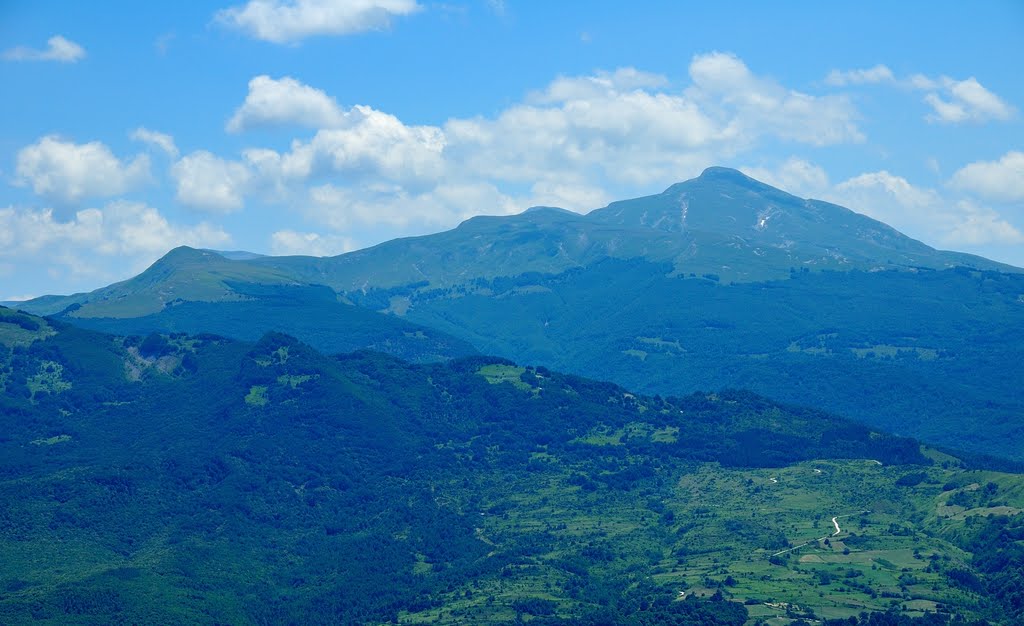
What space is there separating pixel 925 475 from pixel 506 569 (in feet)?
207

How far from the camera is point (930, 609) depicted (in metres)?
139

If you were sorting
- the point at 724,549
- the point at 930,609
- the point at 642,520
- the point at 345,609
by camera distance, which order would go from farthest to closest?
the point at 642,520 < the point at 724,549 < the point at 345,609 < the point at 930,609

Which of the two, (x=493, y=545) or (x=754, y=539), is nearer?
(x=754, y=539)

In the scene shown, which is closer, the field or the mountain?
→ the field

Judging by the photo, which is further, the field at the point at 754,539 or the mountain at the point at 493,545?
the mountain at the point at 493,545

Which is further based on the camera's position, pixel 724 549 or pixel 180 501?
pixel 180 501

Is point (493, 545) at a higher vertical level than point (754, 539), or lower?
lower

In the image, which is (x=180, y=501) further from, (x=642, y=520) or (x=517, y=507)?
(x=642, y=520)

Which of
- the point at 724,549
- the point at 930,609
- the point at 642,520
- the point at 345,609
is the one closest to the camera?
the point at 930,609

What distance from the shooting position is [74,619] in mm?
142000

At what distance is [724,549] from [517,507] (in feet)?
111

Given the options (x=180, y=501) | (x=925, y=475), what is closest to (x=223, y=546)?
(x=180, y=501)

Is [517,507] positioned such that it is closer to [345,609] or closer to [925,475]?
[345,609]

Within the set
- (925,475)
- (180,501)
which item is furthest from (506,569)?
(925,475)
